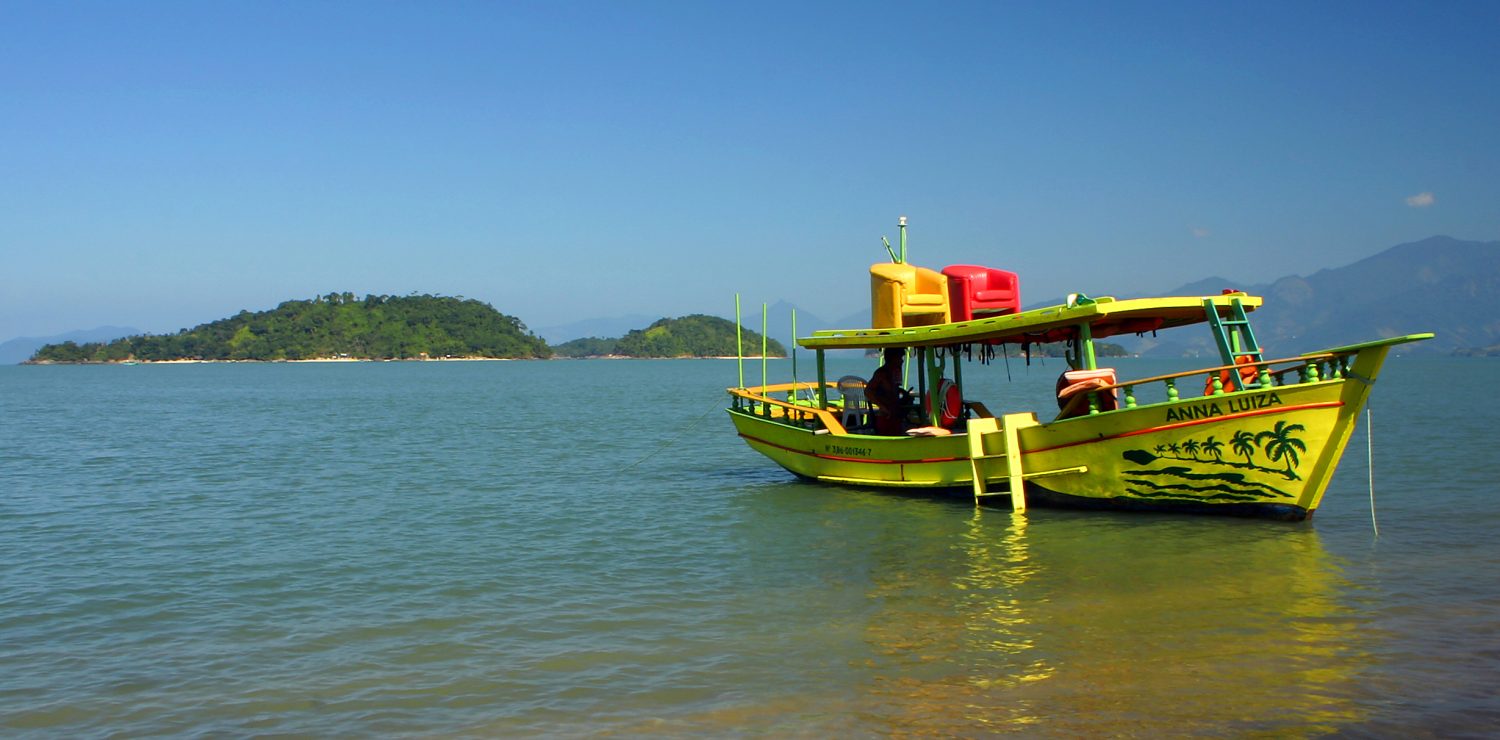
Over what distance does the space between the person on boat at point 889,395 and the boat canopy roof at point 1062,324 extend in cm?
88

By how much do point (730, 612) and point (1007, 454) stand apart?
689cm

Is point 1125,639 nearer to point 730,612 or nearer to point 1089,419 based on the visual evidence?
point 730,612

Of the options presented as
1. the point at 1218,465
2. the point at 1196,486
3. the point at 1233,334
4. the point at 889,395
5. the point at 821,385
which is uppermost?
the point at 1233,334

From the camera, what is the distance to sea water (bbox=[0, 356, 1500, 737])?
839 cm

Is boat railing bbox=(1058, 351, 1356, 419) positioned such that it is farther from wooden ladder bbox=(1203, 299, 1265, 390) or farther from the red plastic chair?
the red plastic chair

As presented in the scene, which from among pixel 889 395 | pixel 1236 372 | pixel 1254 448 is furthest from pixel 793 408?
pixel 1254 448

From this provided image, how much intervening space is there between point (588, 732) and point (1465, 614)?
8345 millimetres

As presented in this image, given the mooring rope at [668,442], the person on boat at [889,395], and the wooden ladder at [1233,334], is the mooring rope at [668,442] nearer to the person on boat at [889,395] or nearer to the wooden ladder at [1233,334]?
the person on boat at [889,395]

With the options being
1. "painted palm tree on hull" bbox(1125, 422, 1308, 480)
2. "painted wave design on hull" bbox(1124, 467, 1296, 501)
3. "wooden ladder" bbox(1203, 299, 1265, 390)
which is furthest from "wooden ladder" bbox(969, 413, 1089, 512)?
"wooden ladder" bbox(1203, 299, 1265, 390)

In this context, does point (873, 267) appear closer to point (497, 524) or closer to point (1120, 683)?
point (497, 524)

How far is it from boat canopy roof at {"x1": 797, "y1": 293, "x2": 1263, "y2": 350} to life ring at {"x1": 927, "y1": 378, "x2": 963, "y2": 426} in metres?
0.80

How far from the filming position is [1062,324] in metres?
16.1

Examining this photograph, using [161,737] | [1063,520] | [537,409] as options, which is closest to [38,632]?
[161,737]

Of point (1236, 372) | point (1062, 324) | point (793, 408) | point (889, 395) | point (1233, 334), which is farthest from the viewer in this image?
point (793, 408)
